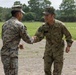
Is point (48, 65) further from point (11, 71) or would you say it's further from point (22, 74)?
point (22, 74)

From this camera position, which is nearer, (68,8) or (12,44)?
(12,44)

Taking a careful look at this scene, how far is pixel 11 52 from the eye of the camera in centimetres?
677

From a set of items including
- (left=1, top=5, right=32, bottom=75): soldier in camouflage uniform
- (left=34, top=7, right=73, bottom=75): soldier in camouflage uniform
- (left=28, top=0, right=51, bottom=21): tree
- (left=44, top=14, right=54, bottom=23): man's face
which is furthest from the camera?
(left=28, top=0, right=51, bottom=21): tree

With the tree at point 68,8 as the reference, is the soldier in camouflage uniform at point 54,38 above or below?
above

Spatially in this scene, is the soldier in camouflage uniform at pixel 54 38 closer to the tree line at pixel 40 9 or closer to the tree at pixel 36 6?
the tree line at pixel 40 9

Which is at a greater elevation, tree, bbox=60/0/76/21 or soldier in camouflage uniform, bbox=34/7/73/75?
soldier in camouflage uniform, bbox=34/7/73/75

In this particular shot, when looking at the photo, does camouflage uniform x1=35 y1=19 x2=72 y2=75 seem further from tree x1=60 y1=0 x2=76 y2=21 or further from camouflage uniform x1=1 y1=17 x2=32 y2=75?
tree x1=60 y1=0 x2=76 y2=21

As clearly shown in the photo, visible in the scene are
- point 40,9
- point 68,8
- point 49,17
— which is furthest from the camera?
point 68,8

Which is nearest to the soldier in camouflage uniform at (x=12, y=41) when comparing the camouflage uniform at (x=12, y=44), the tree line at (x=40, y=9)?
the camouflage uniform at (x=12, y=44)

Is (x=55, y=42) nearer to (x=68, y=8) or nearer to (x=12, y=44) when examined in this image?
(x=12, y=44)

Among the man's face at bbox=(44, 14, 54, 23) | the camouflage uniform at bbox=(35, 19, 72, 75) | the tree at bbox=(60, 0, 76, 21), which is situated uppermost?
the man's face at bbox=(44, 14, 54, 23)

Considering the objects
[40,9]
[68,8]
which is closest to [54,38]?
[40,9]

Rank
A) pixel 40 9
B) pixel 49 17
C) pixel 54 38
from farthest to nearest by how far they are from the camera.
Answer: pixel 40 9 → pixel 54 38 → pixel 49 17

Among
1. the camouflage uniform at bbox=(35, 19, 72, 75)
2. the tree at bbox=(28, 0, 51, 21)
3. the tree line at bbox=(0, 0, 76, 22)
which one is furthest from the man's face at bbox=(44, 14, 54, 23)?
the tree at bbox=(28, 0, 51, 21)
